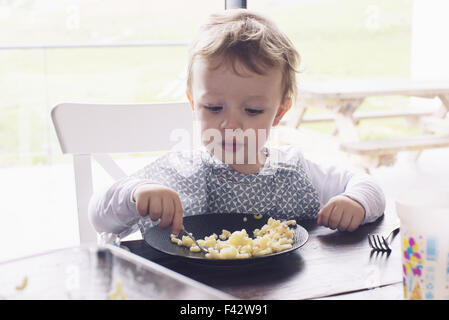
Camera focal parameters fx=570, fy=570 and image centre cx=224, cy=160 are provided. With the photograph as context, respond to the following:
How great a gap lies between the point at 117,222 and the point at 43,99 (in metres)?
3.47

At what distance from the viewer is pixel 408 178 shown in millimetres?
4312

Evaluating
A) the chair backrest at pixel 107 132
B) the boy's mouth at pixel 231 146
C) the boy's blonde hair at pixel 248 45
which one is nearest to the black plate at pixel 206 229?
the boy's mouth at pixel 231 146

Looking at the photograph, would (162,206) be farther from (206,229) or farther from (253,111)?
(253,111)

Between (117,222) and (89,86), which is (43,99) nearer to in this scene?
(89,86)

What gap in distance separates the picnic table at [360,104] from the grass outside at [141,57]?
34.7 inches

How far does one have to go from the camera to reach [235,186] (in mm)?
1281

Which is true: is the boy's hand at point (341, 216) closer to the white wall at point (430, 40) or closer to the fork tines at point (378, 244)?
the fork tines at point (378, 244)

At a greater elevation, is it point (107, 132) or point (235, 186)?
point (107, 132)

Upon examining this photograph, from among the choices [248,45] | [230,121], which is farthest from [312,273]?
[248,45]

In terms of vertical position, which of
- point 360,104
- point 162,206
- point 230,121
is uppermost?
point 230,121

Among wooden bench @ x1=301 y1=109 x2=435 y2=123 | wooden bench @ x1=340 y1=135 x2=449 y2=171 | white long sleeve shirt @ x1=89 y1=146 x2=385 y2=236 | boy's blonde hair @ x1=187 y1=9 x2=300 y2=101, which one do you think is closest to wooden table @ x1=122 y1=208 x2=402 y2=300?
white long sleeve shirt @ x1=89 y1=146 x2=385 y2=236

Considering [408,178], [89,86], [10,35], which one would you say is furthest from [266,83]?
[10,35]

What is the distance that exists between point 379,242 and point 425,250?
0.97 ft

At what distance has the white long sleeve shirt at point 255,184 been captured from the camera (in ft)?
4.07
